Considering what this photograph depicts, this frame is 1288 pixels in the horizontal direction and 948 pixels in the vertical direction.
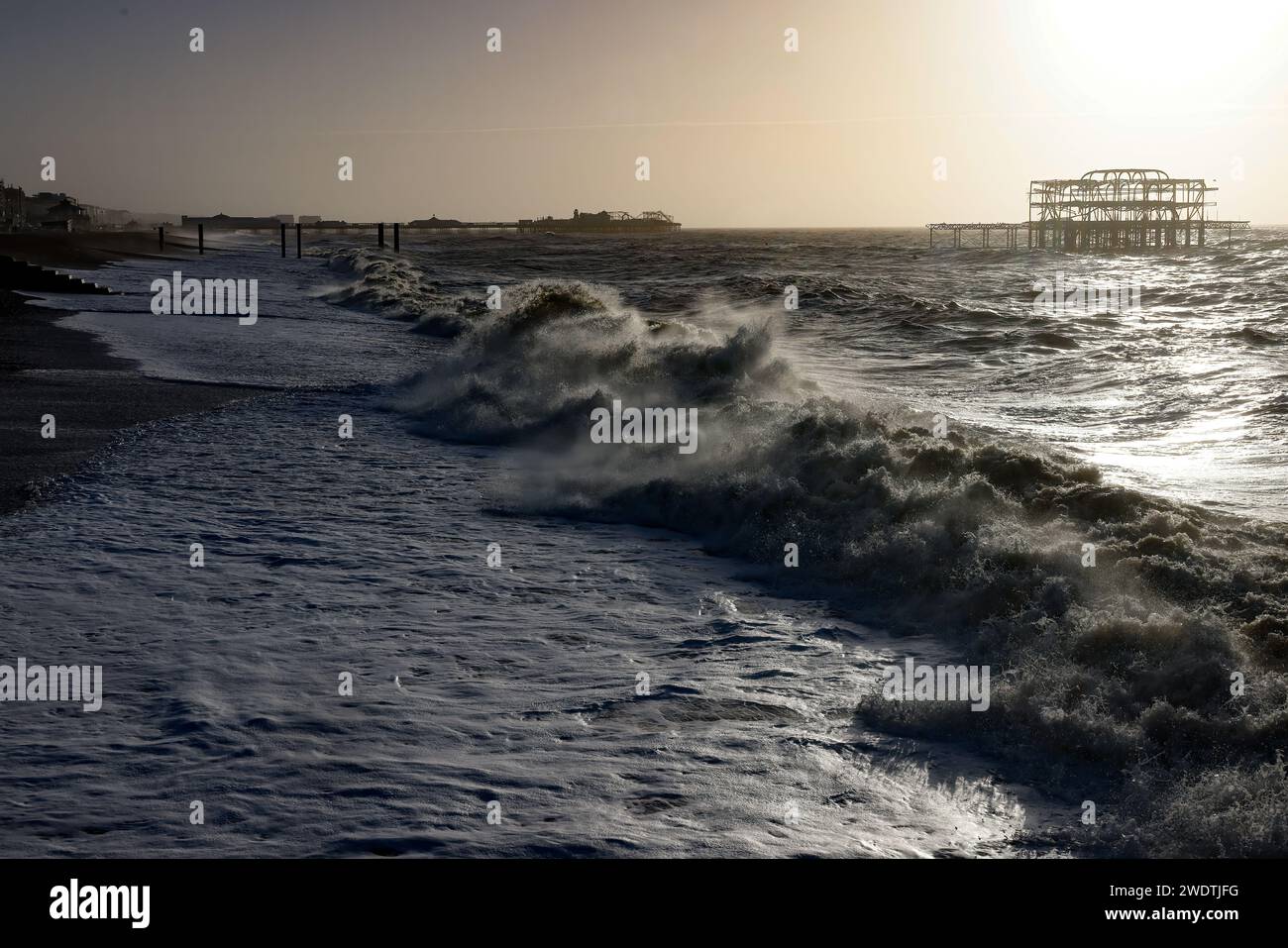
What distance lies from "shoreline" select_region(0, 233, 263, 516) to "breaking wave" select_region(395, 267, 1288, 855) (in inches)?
148

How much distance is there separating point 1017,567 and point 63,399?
41.6 ft

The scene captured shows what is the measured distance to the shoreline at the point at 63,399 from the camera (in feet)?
36.2

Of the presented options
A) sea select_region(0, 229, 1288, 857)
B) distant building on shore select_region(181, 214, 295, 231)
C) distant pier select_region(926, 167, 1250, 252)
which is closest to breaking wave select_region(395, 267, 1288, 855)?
sea select_region(0, 229, 1288, 857)

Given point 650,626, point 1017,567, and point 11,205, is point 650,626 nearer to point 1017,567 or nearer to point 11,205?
point 1017,567

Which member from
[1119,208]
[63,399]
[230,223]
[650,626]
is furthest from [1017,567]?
[230,223]

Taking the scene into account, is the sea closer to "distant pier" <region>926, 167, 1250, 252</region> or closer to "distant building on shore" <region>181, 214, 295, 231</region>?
"distant pier" <region>926, 167, 1250, 252</region>

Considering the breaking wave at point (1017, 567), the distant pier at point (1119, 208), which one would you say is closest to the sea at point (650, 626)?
the breaking wave at point (1017, 567)

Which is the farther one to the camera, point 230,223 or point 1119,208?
point 230,223

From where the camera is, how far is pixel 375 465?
40.2 feet

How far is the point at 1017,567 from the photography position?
7.82 meters

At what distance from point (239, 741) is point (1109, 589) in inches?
210

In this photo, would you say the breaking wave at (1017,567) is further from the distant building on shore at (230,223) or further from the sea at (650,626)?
the distant building on shore at (230,223)
